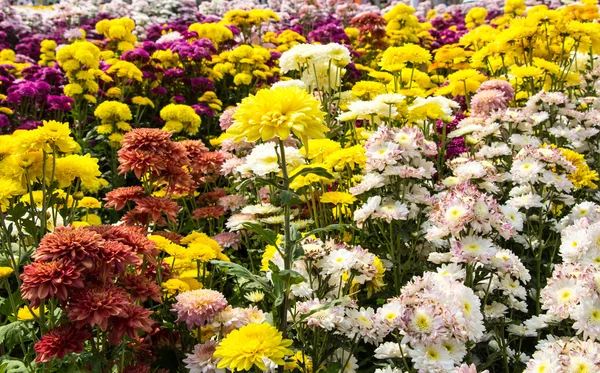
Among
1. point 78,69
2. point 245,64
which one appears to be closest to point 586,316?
point 78,69

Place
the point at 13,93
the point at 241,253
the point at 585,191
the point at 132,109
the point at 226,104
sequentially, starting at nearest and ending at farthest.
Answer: the point at 585,191, the point at 241,253, the point at 13,93, the point at 132,109, the point at 226,104

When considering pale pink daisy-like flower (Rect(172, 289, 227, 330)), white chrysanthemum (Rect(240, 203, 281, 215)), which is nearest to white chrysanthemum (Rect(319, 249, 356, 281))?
pale pink daisy-like flower (Rect(172, 289, 227, 330))

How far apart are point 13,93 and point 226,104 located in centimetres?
249

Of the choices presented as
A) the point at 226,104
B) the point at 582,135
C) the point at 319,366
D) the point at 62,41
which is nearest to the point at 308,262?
the point at 319,366

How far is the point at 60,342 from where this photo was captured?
210 centimetres

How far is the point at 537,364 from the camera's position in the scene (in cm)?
195

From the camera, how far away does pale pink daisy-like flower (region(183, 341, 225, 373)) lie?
2.41 m

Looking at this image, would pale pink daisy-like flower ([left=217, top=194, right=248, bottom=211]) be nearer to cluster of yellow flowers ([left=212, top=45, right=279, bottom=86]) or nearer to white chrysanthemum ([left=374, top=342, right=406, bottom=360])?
white chrysanthemum ([left=374, top=342, right=406, bottom=360])

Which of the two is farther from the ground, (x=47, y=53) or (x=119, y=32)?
(x=119, y=32)

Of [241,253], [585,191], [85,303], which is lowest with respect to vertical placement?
[241,253]

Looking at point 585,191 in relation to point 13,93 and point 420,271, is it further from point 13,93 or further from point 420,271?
point 13,93

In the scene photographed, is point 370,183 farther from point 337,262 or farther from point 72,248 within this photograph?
point 72,248

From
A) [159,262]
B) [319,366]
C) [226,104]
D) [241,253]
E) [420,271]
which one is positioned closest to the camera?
[319,366]

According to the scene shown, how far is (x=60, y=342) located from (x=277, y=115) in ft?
3.61
